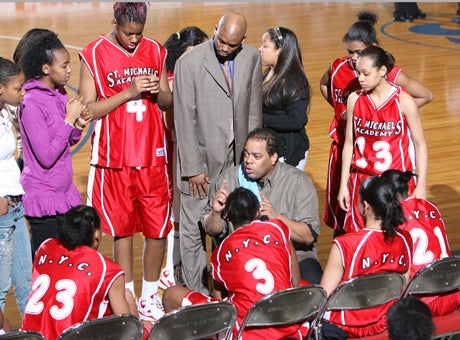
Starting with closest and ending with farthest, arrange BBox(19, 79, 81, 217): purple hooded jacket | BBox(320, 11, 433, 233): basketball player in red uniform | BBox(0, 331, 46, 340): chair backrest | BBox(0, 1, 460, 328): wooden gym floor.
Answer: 1. BBox(0, 331, 46, 340): chair backrest
2. BBox(19, 79, 81, 217): purple hooded jacket
3. BBox(320, 11, 433, 233): basketball player in red uniform
4. BBox(0, 1, 460, 328): wooden gym floor

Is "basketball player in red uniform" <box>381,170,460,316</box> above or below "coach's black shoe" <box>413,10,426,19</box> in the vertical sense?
above

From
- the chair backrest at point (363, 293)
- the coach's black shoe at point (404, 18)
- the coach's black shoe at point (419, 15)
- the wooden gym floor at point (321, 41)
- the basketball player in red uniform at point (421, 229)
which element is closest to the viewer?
the chair backrest at point (363, 293)

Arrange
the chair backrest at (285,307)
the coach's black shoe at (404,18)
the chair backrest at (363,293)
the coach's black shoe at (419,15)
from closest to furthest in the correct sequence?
the chair backrest at (285,307), the chair backrest at (363,293), the coach's black shoe at (404,18), the coach's black shoe at (419,15)

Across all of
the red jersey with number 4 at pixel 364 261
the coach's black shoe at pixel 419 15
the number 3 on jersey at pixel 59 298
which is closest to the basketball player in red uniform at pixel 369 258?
the red jersey with number 4 at pixel 364 261

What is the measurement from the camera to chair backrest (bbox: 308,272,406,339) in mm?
4037

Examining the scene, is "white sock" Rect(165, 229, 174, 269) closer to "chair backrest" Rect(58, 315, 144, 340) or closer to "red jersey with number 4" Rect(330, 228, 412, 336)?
"red jersey with number 4" Rect(330, 228, 412, 336)

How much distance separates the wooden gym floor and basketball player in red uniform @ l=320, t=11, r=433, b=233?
1.46 ft

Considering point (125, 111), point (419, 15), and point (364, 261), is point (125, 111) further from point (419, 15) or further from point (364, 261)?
point (419, 15)

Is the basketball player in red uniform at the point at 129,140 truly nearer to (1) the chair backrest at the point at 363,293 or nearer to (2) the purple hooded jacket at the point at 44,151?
(2) the purple hooded jacket at the point at 44,151

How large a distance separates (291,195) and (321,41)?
9504 mm

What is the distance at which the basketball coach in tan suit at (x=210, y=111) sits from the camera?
16.9 feet

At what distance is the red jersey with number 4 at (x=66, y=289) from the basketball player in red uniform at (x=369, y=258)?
3.45ft

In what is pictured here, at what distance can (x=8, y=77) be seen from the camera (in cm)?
448

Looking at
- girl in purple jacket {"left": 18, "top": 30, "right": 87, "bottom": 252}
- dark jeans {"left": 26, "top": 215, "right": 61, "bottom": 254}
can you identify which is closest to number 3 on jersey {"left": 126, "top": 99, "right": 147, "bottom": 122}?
girl in purple jacket {"left": 18, "top": 30, "right": 87, "bottom": 252}
